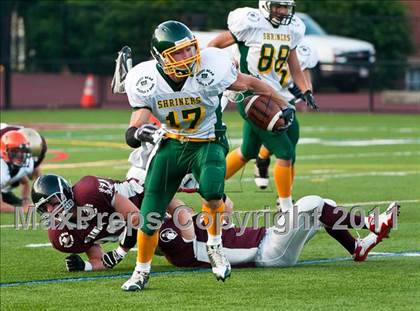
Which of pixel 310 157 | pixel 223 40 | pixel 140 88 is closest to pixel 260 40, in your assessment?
pixel 223 40

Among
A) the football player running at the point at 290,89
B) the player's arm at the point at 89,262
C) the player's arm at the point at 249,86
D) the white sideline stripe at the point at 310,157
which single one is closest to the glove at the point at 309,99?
the football player running at the point at 290,89

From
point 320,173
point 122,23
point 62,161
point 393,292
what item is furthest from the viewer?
point 122,23

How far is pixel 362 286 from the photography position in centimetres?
726

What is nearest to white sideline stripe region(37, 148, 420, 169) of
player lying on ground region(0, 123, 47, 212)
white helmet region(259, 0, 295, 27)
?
player lying on ground region(0, 123, 47, 212)

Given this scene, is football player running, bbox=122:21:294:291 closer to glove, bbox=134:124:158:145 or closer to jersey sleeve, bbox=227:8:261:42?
glove, bbox=134:124:158:145

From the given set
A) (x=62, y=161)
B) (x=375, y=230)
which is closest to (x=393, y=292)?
(x=375, y=230)

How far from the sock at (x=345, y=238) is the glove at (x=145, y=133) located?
53.2 inches

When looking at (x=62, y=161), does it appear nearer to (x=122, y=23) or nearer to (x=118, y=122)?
(x=118, y=122)

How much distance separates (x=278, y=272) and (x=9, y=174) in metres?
4.09

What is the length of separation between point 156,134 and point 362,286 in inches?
56.9

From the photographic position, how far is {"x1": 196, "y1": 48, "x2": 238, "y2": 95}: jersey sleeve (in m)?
7.39

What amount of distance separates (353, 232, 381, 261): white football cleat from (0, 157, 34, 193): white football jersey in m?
4.11

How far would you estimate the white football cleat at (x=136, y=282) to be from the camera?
7.35 metres

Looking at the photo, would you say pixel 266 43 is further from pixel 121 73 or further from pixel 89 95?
pixel 89 95
